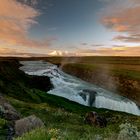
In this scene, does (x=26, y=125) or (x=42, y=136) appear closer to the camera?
(x=42, y=136)

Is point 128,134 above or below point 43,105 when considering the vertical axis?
above

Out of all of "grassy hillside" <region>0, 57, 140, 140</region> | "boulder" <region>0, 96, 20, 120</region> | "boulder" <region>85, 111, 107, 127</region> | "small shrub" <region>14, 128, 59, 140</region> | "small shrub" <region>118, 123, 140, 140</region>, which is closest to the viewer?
"small shrub" <region>14, 128, 59, 140</region>

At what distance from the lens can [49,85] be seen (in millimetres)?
109312

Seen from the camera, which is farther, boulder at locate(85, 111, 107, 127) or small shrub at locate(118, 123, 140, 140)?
boulder at locate(85, 111, 107, 127)

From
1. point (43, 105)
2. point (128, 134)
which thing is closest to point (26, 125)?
point (128, 134)

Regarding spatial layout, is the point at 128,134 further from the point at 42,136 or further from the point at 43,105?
the point at 43,105

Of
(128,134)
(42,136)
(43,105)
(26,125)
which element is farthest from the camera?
(43,105)

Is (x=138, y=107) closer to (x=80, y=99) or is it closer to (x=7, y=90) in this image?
(x=80, y=99)

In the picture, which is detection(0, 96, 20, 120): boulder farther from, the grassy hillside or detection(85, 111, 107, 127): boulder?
detection(85, 111, 107, 127): boulder

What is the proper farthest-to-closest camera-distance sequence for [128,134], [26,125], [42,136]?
[26,125]
[128,134]
[42,136]

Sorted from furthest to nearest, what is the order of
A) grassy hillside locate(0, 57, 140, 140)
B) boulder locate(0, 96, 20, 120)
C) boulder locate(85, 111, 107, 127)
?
grassy hillside locate(0, 57, 140, 140), boulder locate(85, 111, 107, 127), boulder locate(0, 96, 20, 120)

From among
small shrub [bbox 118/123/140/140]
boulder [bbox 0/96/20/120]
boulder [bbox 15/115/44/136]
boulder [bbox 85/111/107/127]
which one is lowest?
boulder [bbox 85/111/107/127]

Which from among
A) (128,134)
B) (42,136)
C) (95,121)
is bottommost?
(95,121)

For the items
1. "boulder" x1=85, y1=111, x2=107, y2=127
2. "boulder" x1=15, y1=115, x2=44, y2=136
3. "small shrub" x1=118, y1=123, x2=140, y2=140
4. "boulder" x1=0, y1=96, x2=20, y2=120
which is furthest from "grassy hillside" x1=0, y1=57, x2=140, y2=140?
"small shrub" x1=118, y1=123, x2=140, y2=140
